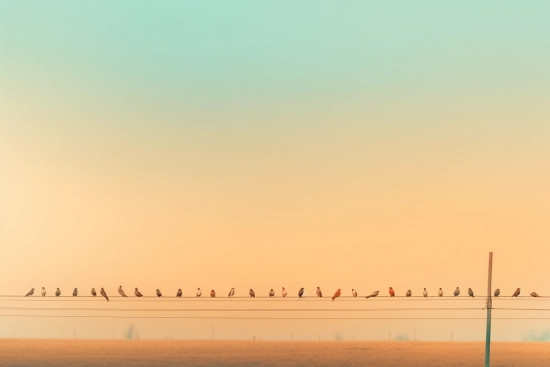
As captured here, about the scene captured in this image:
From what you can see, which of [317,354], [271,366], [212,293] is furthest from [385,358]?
[212,293]

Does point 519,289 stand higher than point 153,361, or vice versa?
point 519,289

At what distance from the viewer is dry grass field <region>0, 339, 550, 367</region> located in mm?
76525

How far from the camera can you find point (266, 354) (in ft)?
287

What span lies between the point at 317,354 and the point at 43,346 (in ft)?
89.7

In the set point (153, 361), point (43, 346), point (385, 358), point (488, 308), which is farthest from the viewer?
point (43, 346)

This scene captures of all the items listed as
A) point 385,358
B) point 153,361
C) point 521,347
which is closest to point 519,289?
point 385,358

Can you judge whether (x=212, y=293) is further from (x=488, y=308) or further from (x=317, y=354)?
(x=488, y=308)

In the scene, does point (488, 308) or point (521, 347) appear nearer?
point (488, 308)

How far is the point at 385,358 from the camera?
82.8 meters

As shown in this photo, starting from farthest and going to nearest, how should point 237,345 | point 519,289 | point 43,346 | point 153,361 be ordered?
point 237,345 → point 43,346 → point 153,361 → point 519,289

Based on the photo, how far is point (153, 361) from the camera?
76875 mm

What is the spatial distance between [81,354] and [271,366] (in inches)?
742

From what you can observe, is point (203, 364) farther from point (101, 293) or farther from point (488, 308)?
point (488, 308)

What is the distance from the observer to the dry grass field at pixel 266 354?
7653 centimetres
